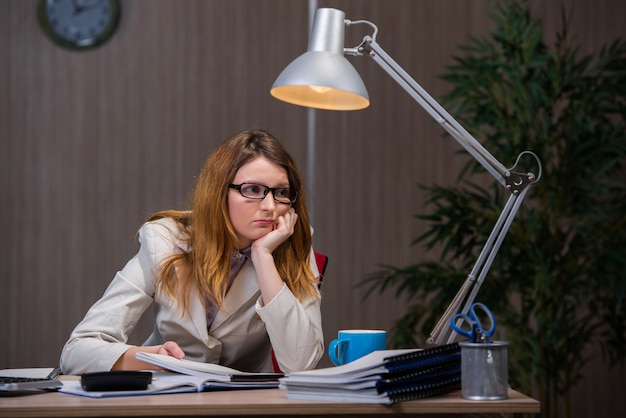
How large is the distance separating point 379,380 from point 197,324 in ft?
2.42

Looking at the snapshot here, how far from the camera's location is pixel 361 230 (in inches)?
166

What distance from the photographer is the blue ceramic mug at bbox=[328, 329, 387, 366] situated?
5.20 feet

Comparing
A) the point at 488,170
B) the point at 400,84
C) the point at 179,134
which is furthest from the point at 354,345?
the point at 179,134

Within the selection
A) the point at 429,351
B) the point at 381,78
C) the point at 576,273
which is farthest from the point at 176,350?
the point at 381,78

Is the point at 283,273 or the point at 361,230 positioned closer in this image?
the point at 283,273

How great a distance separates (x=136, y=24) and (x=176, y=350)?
9.74ft

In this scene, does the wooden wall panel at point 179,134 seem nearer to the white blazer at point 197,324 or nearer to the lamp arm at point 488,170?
the white blazer at point 197,324

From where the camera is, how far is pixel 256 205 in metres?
1.92

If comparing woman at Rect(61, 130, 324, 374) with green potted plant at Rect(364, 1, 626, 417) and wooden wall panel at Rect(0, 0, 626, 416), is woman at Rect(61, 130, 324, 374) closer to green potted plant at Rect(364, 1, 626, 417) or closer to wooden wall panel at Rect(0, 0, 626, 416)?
green potted plant at Rect(364, 1, 626, 417)

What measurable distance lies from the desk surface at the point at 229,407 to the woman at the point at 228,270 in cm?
53

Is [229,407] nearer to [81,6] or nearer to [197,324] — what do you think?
[197,324]

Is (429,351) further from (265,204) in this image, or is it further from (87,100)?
(87,100)

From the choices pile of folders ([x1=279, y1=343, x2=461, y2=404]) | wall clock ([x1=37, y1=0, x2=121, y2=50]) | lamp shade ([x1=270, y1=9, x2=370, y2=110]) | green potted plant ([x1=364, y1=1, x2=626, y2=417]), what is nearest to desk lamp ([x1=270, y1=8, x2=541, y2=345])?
lamp shade ([x1=270, y1=9, x2=370, y2=110])

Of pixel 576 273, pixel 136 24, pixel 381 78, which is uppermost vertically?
pixel 136 24
